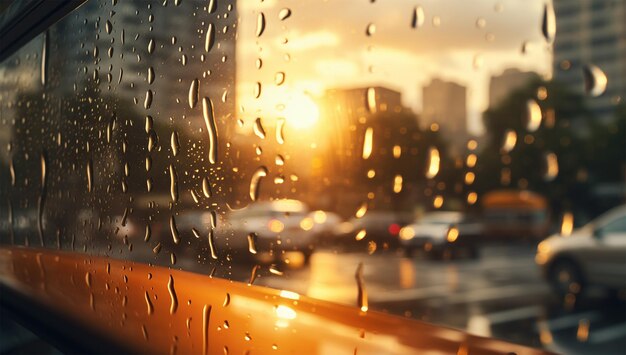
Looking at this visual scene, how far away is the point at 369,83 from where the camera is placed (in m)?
1.73

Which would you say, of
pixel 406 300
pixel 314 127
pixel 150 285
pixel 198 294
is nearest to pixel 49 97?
pixel 150 285

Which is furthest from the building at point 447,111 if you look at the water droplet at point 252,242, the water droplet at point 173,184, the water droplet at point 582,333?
the water droplet at point 582,333

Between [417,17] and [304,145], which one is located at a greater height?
[417,17]

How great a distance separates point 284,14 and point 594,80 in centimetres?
→ 93

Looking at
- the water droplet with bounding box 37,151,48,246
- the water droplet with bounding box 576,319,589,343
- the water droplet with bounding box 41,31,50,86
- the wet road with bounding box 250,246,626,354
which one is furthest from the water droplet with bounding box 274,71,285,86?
the water droplet with bounding box 576,319,589,343

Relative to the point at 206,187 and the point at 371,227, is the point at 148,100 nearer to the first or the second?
the point at 206,187

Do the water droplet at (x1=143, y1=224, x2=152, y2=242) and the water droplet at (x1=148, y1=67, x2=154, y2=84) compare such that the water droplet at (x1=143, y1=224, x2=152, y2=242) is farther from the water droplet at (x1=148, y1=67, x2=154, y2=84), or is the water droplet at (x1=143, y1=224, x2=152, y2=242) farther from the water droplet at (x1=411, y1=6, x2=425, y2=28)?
the water droplet at (x1=411, y1=6, x2=425, y2=28)

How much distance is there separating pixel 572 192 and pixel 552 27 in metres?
0.27

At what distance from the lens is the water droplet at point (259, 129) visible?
185cm

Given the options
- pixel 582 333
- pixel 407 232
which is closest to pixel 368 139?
pixel 407 232

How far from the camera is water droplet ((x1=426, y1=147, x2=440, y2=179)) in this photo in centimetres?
154

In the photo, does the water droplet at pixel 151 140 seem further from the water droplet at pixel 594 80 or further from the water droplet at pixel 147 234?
the water droplet at pixel 594 80

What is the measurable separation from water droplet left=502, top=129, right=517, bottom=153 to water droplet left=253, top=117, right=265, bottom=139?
72 cm

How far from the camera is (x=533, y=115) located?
1243mm
